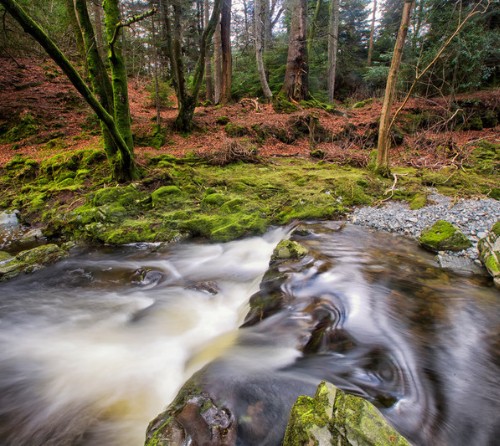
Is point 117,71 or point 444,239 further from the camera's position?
point 117,71

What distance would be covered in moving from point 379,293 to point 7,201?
28.8ft

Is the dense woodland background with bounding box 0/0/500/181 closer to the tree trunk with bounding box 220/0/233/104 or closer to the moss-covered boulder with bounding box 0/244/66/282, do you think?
the tree trunk with bounding box 220/0/233/104

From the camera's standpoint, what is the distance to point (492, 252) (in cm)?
403

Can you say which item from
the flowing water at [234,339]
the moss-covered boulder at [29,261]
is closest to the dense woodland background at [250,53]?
the moss-covered boulder at [29,261]

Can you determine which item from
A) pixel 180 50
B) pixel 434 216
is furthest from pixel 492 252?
pixel 180 50

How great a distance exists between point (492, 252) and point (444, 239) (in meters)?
0.68

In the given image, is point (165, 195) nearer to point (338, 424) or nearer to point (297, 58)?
point (338, 424)

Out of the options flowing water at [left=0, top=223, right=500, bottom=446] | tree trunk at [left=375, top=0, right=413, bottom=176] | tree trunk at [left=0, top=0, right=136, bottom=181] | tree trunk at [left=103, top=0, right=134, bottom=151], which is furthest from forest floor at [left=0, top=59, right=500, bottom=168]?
flowing water at [left=0, top=223, right=500, bottom=446]

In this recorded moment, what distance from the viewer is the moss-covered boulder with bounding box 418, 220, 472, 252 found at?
15.0ft

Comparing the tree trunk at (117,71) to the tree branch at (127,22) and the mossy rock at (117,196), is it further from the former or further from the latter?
the mossy rock at (117,196)

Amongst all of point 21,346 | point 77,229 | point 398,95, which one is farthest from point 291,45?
point 21,346

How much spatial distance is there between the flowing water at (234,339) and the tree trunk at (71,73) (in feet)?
8.69

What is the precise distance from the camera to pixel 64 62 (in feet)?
15.9

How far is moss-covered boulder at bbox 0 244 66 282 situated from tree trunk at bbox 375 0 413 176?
7.84 m
